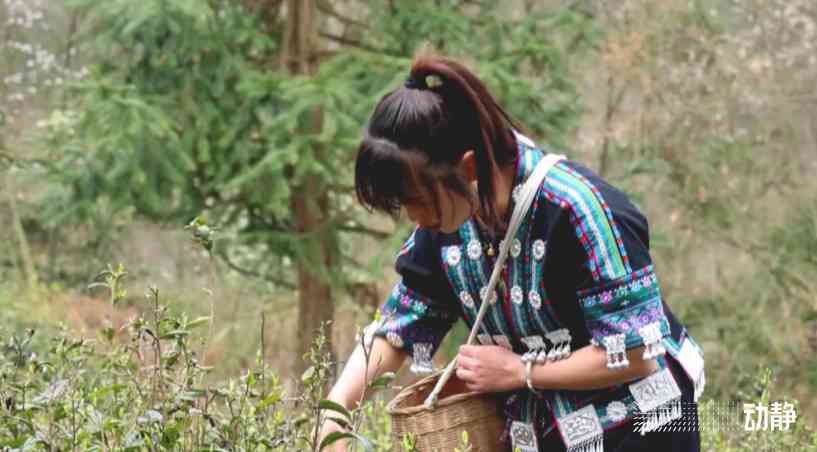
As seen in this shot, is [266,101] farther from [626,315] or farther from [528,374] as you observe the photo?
[626,315]

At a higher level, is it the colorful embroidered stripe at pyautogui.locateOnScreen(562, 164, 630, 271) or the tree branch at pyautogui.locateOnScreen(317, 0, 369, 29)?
the tree branch at pyautogui.locateOnScreen(317, 0, 369, 29)

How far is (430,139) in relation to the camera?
203 cm

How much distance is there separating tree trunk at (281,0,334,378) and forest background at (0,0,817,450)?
0.02 m

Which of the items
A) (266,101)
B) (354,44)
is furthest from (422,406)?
(354,44)

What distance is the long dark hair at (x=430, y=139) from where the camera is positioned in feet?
6.64

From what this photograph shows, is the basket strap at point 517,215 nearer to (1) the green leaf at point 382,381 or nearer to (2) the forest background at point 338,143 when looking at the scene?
(1) the green leaf at point 382,381

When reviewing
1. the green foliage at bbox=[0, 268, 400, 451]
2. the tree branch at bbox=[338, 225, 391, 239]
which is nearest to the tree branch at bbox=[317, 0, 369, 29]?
the tree branch at bbox=[338, 225, 391, 239]

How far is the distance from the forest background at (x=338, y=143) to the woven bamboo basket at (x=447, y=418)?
2757 millimetres

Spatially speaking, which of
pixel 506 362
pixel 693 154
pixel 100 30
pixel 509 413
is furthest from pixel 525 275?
pixel 693 154

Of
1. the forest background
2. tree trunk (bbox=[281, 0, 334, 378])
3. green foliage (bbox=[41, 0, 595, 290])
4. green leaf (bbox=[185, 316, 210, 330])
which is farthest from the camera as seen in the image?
tree trunk (bbox=[281, 0, 334, 378])

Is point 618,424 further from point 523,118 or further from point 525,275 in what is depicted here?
point 523,118

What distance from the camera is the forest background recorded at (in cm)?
717

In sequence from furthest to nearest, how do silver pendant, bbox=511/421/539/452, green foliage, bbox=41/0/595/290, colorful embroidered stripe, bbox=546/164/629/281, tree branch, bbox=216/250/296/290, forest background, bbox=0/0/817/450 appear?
1. tree branch, bbox=216/250/296/290
2. forest background, bbox=0/0/817/450
3. green foliage, bbox=41/0/595/290
4. silver pendant, bbox=511/421/539/452
5. colorful embroidered stripe, bbox=546/164/629/281

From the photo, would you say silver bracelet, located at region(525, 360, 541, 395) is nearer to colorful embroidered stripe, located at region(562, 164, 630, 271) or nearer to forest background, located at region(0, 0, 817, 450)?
colorful embroidered stripe, located at region(562, 164, 630, 271)
